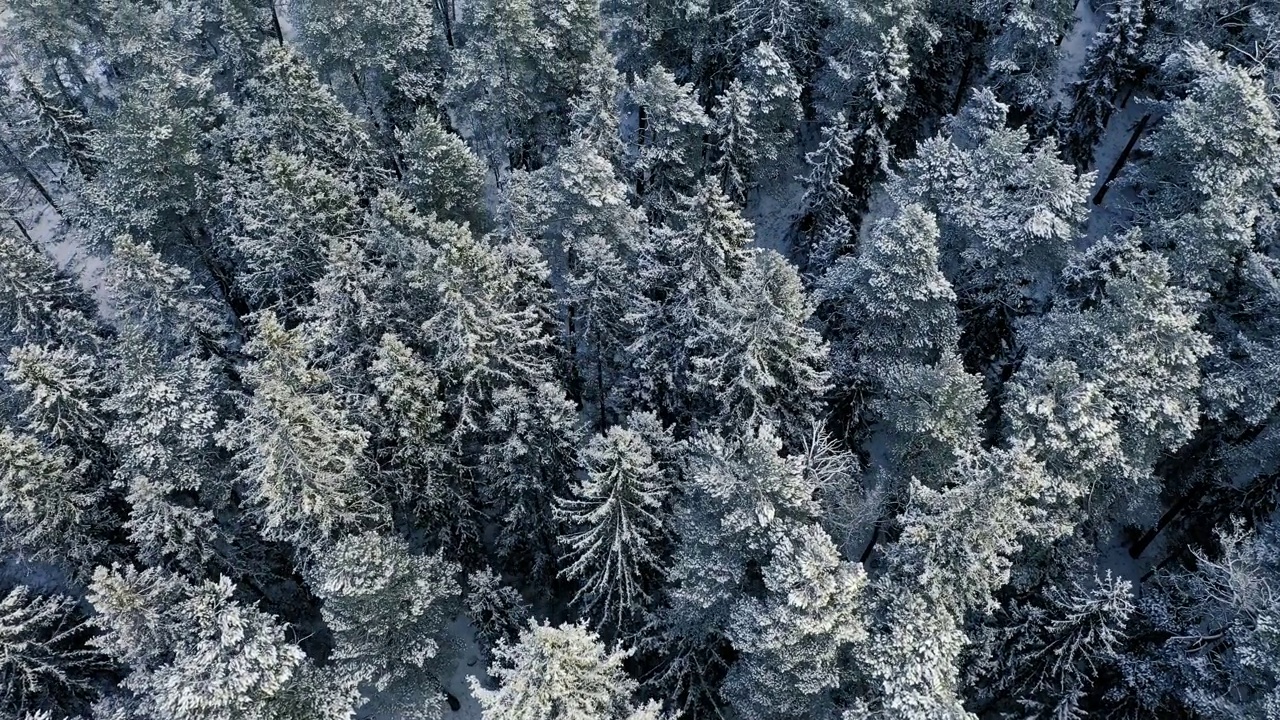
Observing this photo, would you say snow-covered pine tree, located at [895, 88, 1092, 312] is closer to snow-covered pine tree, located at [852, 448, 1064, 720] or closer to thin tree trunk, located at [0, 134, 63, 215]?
snow-covered pine tree, located at [852, 448, 1064, 720]

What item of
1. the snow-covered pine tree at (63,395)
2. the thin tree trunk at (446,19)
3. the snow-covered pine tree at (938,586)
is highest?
the thin tree trunk at (446,19)

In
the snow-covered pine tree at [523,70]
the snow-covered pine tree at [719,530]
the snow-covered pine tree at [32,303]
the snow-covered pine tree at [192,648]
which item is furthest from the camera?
the snow-covered pine tree at [523,70]


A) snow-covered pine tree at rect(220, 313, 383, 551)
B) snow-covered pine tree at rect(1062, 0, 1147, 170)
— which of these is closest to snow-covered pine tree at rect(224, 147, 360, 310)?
snow-covered pine tree at rect(220, 313, 383, 551)

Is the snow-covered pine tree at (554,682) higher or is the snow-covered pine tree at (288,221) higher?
the snow-covered pine tree at (288,221)

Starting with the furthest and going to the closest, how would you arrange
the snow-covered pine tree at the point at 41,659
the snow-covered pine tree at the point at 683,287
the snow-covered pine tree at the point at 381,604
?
the snow-covered pine tree at the point at 41,659
the snow-covered pine tree at the point at 683,287
the snow-covered pine tree at the point at 381,604

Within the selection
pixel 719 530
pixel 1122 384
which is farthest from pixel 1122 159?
pixel 719 530

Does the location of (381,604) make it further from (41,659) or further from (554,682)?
(41,659)

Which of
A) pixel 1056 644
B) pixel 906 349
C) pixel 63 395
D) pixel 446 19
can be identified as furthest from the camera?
pixel 446 19

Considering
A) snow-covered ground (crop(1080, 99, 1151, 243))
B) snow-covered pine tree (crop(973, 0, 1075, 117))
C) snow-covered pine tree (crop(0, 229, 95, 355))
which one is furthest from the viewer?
snow-covered ground (crop(1080, 99, 1151, 243))

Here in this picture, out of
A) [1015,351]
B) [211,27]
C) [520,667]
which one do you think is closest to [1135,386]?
[1015,351]

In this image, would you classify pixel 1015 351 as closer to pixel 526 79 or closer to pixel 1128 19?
pixel 1128 19

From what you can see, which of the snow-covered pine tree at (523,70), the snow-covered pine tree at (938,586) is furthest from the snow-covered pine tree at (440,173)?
the snow-covered pine tree at (938,586)

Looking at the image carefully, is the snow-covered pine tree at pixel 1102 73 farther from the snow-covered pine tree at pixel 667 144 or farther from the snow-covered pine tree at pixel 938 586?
the snow-covered pine tree at pixel 938 586

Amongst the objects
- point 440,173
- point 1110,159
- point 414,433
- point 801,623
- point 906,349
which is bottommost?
point 414,433
